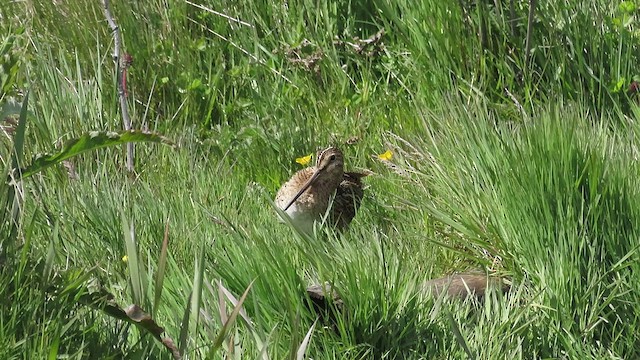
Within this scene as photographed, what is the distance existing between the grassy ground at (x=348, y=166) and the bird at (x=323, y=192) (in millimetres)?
95

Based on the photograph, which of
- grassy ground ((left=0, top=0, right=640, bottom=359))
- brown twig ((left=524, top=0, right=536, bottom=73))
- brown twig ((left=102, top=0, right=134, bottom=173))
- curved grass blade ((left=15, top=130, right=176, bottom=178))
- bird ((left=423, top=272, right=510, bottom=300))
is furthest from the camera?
brown twig ((left=524, top=0, right=536, bottom=73))

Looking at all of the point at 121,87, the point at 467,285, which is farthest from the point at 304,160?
the point at 467,285

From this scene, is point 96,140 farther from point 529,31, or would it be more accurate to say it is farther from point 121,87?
point 529,31

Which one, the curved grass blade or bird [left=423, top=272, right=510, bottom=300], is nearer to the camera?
the curved grass blade

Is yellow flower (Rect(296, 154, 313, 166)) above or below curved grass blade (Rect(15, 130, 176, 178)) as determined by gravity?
below

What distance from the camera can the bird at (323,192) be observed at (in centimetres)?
463

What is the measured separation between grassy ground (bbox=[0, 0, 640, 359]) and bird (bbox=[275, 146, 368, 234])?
9 centimetres

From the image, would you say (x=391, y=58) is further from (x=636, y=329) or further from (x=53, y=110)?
(x=636, y=329)

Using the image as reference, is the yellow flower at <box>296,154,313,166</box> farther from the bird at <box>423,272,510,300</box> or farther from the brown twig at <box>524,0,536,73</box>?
the bird at <box>423,272,510,300</box>

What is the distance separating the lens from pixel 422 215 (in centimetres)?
421

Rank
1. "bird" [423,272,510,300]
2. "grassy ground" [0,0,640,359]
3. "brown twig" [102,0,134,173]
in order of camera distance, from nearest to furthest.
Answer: "grassy ground" [0,0,640,359]
"bird" [423,272,510,300]
"brown twig" [102,0,134,173]

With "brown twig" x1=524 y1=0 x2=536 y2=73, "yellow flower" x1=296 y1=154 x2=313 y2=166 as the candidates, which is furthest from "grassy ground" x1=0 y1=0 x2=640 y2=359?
"yellow flower" x1=296 y1=154 x2=313 y2=166

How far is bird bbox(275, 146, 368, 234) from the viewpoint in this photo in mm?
4629

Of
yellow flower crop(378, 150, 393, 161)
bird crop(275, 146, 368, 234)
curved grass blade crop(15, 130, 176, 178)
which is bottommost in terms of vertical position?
bird crop(275, 146, 368, 234)
